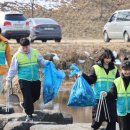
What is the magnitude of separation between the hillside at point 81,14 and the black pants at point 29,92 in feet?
94.6

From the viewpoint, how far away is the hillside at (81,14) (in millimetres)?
42719

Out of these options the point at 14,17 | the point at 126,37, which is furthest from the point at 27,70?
the point at 14,17

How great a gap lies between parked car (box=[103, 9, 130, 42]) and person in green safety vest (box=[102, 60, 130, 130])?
60.8ft

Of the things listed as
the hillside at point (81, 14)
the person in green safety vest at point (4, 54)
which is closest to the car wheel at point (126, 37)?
the hillside at point (81, 14)

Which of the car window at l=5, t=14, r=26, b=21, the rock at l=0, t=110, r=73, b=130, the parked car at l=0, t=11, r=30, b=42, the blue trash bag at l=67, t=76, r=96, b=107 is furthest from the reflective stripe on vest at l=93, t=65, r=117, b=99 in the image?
the car window at l=5, t=14, r=26, b=21

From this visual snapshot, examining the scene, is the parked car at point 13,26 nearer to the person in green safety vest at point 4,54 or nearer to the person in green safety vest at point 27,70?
the person in green safety vest at point 4,54

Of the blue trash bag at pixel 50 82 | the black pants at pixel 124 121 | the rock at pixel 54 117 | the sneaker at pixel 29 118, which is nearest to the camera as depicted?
the black pants at pixel 124 121

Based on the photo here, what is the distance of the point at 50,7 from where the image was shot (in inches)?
1923

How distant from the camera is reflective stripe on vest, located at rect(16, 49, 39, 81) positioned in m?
11.7

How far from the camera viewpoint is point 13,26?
94.7 feet

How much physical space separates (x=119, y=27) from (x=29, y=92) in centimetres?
1744

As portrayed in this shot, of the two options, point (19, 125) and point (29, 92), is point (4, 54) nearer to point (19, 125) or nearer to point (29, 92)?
point (29, 92)

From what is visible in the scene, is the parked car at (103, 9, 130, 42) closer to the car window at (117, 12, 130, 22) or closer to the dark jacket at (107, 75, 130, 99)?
the car window at (117, 12, 130, 22)

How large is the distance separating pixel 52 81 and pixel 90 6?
1382 inches
